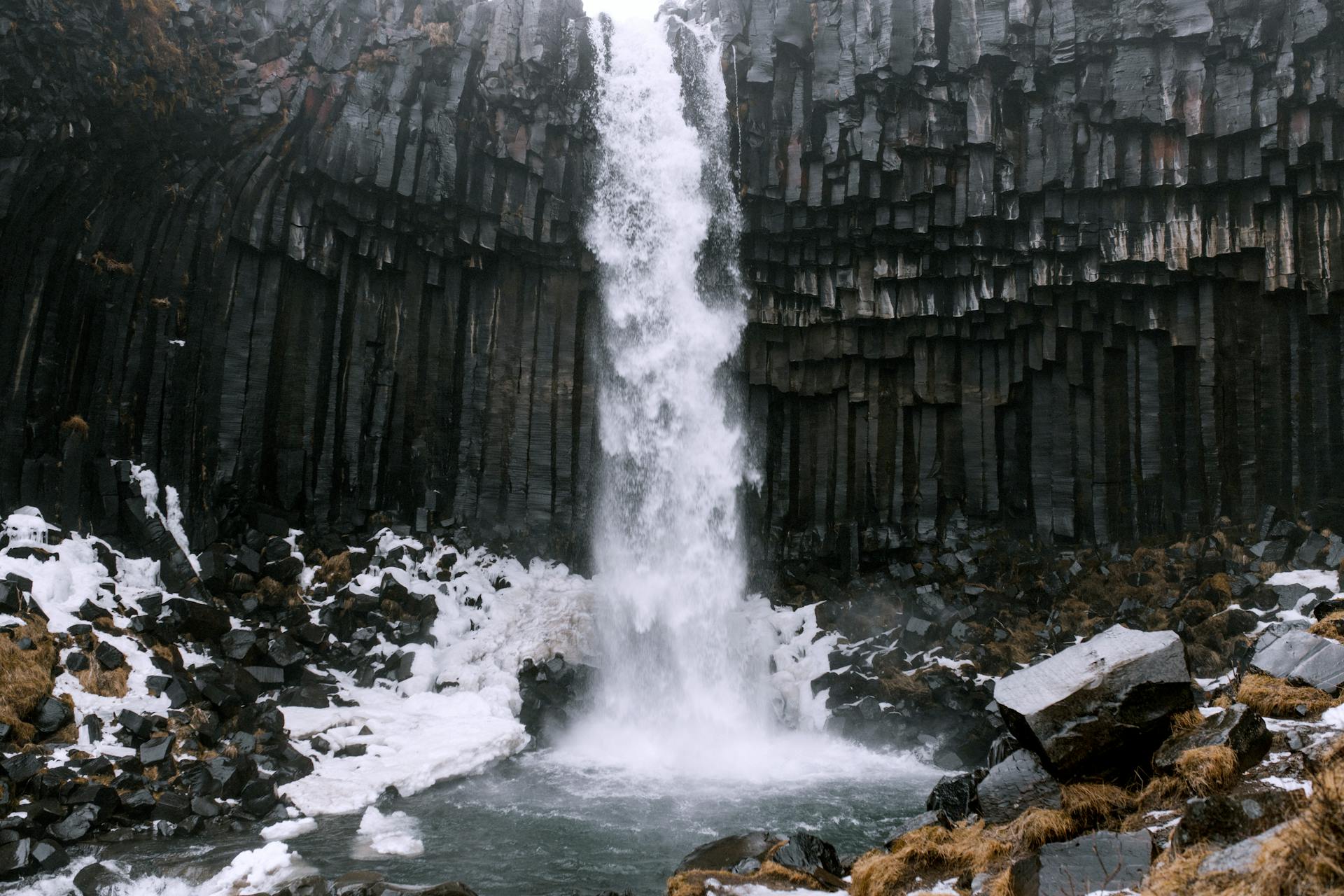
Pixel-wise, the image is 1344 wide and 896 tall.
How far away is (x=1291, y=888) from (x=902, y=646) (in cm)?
1448

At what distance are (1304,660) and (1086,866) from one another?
3.34 m

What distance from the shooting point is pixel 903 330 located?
20.7 metres

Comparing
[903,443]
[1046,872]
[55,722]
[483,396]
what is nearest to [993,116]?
[903,443]

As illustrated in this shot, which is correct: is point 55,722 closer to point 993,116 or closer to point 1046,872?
point 1046,872

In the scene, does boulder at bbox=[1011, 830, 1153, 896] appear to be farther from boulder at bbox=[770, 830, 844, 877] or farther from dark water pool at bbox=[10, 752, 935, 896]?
dark water pool at bbox=[10, 752, 935, 896]

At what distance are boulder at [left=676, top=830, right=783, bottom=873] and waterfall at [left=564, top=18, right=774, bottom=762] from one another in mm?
10141

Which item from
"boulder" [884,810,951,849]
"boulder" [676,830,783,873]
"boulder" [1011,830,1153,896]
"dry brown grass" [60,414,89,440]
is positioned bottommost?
"boulder" [676,830,783,873]

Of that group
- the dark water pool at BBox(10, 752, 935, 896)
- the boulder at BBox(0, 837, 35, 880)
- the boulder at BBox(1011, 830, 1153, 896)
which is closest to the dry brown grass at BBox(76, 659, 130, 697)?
the dark water pool at BBox(10, 752, 935, 896)

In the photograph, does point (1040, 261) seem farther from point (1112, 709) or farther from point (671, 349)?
point (1112, 709)

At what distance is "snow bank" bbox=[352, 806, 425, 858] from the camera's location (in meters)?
10.7

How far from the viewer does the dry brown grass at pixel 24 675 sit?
36.1 ft

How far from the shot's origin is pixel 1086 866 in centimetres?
585

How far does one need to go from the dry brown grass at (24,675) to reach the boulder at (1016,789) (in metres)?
10.8

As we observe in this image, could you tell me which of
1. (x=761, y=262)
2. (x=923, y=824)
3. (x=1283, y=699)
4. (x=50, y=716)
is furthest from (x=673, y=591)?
(x=1283, y=699)
